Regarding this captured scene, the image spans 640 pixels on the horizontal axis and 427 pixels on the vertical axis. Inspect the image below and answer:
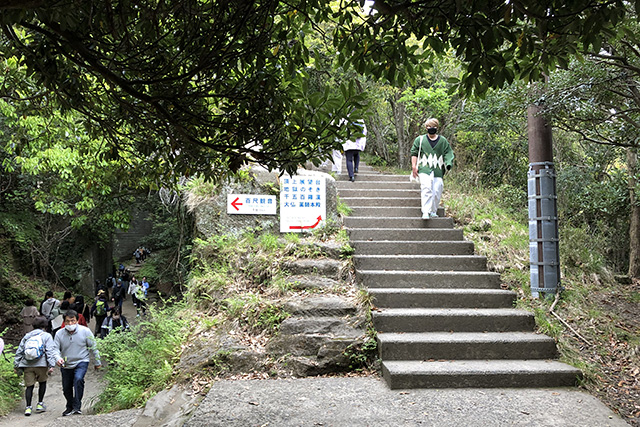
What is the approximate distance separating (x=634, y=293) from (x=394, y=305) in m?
3.48

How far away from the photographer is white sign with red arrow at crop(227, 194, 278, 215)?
7.91 m

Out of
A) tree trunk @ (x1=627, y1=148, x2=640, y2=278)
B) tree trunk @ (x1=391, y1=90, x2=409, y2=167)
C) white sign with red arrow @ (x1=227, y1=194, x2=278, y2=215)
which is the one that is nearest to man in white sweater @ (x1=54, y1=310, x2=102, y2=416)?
white sign with red arrow @ (x1=227, y1=194, x2=278, y2=215)

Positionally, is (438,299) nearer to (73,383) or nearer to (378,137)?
(73,383)

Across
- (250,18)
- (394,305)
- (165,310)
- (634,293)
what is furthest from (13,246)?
(634,293)

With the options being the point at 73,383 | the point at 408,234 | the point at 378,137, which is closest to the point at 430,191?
the point at 408,234

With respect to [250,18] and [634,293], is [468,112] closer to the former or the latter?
[634,293]

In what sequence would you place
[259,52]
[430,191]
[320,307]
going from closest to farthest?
1. [259,52]
2. [320,307]
3. [430,191]

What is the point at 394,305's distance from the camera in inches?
232

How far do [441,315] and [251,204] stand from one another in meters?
3.78

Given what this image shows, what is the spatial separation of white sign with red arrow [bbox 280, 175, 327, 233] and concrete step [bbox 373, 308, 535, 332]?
8.92 ft

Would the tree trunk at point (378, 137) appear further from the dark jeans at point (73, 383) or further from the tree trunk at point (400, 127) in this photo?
the dark jeans at point (73, 383)

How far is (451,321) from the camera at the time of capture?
5531mm

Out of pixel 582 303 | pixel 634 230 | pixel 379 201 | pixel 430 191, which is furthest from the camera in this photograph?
pixel 634 230

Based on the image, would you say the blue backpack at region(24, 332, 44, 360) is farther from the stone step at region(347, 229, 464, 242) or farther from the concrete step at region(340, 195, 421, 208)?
the concrete step at region(340, 195, 421, 208)
